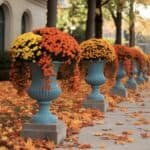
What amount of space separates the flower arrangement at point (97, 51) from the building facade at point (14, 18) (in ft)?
51.2

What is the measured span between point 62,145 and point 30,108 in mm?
3986

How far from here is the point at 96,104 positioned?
12953mm

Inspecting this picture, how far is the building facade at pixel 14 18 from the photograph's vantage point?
3080 centimetres

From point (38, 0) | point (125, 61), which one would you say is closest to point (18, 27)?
point (38, 0)

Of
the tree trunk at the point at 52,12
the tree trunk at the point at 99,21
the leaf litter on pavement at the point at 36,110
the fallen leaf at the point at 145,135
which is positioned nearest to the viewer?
the leaf litter on pavement at the point at 36,110

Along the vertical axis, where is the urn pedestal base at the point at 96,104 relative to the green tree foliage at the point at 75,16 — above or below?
below

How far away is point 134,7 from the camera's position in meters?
37.6

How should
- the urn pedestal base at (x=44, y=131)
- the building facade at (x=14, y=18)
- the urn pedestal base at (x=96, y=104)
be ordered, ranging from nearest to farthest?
the urn pedestal base at (x=44, y=131) < the urn pedestal base at (x=96, y=104) < the building facade at (x=14, y=18)

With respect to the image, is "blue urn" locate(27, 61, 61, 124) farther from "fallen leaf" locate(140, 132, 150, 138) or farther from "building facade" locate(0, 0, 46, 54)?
"building facade" locate(0, 0, 46, 54)

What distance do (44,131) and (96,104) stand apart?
4.29m

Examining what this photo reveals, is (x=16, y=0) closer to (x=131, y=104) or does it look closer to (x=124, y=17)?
(x=124, y=17)

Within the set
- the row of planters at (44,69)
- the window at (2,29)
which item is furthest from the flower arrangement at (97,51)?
the window at (2,29)

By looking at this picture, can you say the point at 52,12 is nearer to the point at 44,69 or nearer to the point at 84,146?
the point at 44,69

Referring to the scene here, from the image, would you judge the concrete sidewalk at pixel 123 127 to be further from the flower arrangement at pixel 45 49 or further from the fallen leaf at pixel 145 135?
the flower arrangement at pixel 45 49
